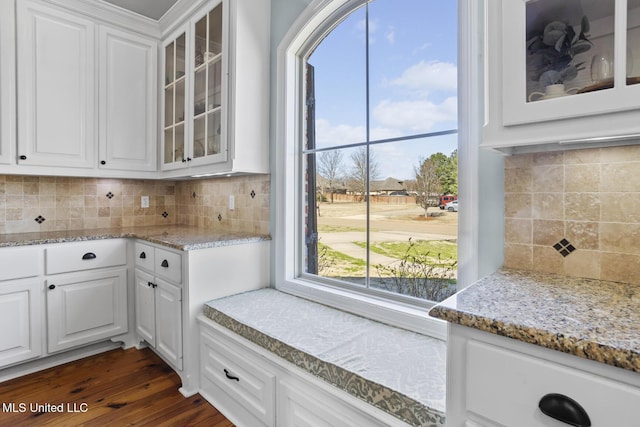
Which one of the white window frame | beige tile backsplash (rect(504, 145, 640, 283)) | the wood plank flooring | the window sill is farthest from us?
the wood plank flooring

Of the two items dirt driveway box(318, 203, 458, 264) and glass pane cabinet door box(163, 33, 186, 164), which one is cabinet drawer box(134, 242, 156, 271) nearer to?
glass pane cabinet door box(163, 33, 186, 164)

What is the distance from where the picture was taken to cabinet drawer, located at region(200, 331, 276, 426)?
1.49 meters

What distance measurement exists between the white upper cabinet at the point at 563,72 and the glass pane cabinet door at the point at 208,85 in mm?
1629

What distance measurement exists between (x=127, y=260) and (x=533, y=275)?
2508mm

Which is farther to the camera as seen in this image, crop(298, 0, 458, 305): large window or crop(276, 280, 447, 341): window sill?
crop(298, 0, 458, 305): large window

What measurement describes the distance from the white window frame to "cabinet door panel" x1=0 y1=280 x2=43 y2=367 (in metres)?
1.51

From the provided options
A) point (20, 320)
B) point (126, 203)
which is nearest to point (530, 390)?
point (20, 320)

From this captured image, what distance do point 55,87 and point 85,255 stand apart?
1.20 m

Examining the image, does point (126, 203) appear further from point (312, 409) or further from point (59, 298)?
point (312, 409)

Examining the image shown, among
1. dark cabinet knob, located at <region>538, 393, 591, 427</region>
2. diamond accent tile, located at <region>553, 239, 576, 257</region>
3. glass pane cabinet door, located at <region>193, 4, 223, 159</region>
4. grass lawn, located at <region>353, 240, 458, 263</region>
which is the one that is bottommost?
dark cabinet knob, located at <region>538, 393, 591, 427</region>

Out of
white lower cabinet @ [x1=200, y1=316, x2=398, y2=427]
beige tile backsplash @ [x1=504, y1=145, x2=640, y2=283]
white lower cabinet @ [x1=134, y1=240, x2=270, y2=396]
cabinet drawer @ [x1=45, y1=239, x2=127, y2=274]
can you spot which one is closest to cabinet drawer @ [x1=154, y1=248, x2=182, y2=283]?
white lower cabinet @ [x1=134, y1=240, x2=270, y2=396]

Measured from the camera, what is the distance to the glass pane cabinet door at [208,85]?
2176 millimetres

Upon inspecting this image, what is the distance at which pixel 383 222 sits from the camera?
1.79 m

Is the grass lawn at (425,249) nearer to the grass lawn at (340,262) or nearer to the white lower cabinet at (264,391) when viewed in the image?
the grass lawn at (340,262)
